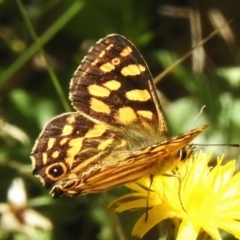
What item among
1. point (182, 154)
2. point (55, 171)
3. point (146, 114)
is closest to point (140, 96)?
point (146, 114)

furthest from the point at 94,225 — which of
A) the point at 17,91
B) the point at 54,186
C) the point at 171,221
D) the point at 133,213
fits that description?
the point at 54,186

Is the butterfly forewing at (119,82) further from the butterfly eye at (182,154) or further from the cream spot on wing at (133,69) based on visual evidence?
the butterfly eye at (182,154)

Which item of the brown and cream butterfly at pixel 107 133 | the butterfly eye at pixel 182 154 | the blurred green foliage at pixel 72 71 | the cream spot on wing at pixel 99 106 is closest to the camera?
the brown and cream butterfly at pixel 107 133

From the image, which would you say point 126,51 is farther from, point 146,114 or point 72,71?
point 72,71

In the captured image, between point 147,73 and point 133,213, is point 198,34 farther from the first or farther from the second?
point 147,73

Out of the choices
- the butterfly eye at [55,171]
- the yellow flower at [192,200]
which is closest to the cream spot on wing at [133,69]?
the yellow flower at [192,200]

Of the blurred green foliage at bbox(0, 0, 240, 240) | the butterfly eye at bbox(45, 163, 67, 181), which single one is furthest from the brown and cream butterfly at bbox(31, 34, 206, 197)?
the blurred green foliage at bbox(0, 0, 240, 240)

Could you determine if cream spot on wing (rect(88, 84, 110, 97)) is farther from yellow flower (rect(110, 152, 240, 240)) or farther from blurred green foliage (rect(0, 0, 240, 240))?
blurred green foliage (rect(0, 0, 240, 240))
